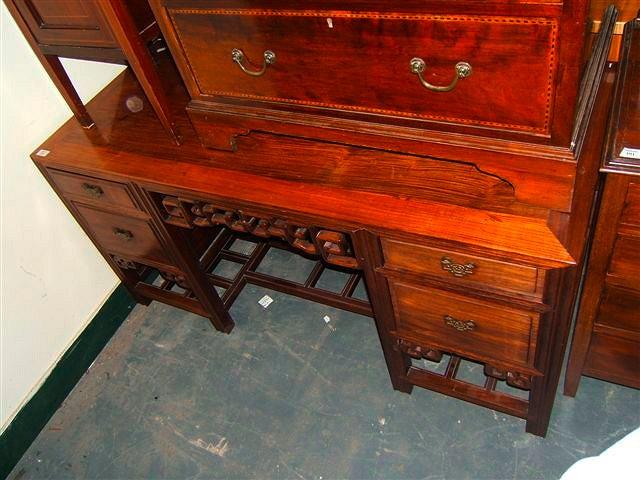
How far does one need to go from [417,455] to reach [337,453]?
0.90ft

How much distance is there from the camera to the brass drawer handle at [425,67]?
3.70 feet

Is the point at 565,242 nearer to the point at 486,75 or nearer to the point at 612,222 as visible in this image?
the point at 612,222

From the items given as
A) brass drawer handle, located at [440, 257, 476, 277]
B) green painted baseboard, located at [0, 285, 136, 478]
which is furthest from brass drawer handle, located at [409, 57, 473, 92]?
green painted baseboard, located at [0, 285, 136, 478]

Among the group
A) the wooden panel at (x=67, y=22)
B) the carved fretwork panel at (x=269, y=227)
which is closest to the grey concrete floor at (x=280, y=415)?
the carved fretwork panel at (x=269, y=227)

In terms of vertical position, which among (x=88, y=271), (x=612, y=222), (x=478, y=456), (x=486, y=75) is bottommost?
(x=478, y=456)

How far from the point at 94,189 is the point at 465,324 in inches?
50.5

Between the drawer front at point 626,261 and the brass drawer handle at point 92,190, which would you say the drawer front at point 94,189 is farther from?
the drawer front at point 626,261

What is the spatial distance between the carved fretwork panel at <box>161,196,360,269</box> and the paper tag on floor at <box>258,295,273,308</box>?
27.5 inches

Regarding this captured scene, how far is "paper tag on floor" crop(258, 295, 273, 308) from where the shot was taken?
242cm

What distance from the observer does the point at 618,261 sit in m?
1.39

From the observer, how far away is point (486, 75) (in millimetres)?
1133

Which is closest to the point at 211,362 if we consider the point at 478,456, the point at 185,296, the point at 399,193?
the point at 185,296

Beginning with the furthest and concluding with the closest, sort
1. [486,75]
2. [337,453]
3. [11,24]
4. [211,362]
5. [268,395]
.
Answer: [211,362] → [268,395] → [337,453] → [11,24] → [486,75]

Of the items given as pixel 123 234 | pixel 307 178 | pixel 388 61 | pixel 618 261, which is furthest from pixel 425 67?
pixel 123 234
